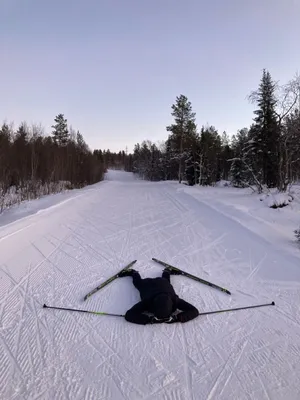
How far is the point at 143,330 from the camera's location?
4.02m

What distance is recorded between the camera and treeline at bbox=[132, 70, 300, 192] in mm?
20297

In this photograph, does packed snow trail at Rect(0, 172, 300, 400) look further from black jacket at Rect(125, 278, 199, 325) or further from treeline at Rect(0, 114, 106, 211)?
treeline at Rect(0, 114, 106, 211)

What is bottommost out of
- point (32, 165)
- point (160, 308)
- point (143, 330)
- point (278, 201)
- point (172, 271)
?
point (143, 330)

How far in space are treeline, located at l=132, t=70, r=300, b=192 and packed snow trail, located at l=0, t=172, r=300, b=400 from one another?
1439cm

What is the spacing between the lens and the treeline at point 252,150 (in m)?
20.3

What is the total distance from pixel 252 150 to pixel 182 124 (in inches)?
500

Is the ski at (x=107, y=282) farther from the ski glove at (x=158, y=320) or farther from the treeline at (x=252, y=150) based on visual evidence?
the treeline at (x=252, y=150)

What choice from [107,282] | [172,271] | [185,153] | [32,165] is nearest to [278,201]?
[172,271]

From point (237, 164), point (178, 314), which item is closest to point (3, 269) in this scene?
point (178, 314)

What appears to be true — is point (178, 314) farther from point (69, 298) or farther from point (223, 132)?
point (223, 132)

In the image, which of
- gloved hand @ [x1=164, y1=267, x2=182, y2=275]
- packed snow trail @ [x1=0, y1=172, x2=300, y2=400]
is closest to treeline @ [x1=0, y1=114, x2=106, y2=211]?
packed snow trail @ [x1=0, y1=172, x2=300, y2=400]

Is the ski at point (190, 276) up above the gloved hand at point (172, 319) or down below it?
above

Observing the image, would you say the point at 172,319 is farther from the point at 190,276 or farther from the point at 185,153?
the point at 185,153

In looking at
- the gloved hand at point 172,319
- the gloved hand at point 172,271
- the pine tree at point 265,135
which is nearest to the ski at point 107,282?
the gloved hand at point 172,271
